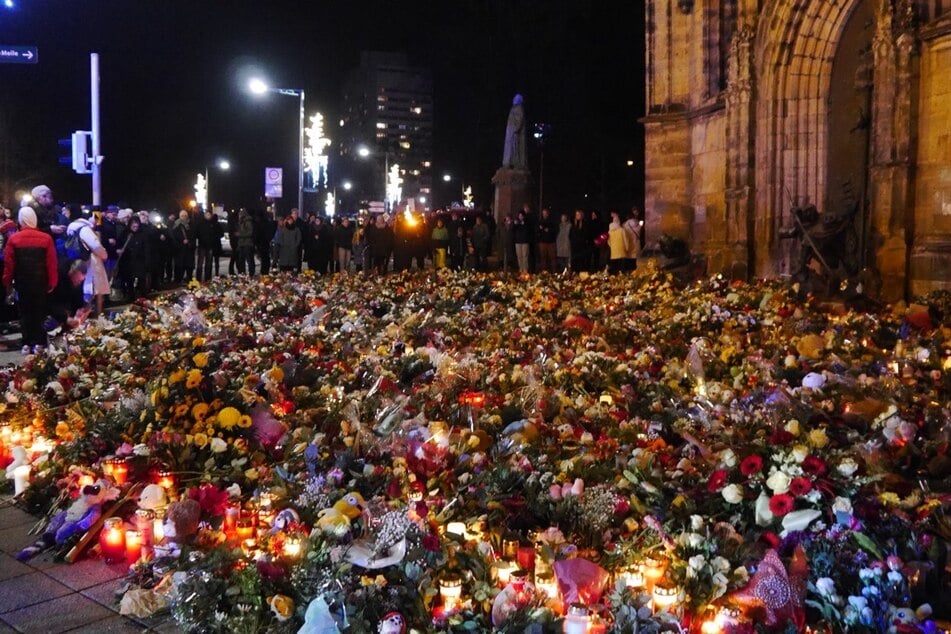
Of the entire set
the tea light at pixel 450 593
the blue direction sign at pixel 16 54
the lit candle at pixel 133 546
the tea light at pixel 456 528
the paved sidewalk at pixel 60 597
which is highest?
the blue direction sign at pixel 16 54

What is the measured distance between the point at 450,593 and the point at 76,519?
99.1 inches

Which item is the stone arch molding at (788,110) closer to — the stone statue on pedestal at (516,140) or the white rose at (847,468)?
the white rose at (847,468)

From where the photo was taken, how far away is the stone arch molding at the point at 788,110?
49.8 ft

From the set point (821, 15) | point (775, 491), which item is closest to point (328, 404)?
point (775, 491)

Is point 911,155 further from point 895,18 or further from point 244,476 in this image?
point 244,476

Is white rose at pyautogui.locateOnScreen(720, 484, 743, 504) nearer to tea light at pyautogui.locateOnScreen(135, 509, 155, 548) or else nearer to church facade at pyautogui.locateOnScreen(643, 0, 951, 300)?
tea light at pyautogui.locateOnScreen(135, 509, 155, 548)

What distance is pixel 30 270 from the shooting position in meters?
11.1

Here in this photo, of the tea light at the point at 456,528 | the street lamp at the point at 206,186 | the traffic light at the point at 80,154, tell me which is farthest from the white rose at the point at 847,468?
the street lamp at the point at 206,186

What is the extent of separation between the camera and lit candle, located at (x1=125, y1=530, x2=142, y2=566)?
5.02 metres

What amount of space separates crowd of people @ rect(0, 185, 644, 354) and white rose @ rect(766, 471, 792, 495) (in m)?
11.8

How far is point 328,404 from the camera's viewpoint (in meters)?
6.75

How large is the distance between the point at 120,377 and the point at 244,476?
2727 millimetres

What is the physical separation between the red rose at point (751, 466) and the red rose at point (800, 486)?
224 mm

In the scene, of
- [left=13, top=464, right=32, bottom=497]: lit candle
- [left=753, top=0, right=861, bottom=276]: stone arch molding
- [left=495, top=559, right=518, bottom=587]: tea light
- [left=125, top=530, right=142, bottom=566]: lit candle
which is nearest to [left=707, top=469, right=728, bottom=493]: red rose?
[left=495, top=559, right=518, bottom=587]: tea light
